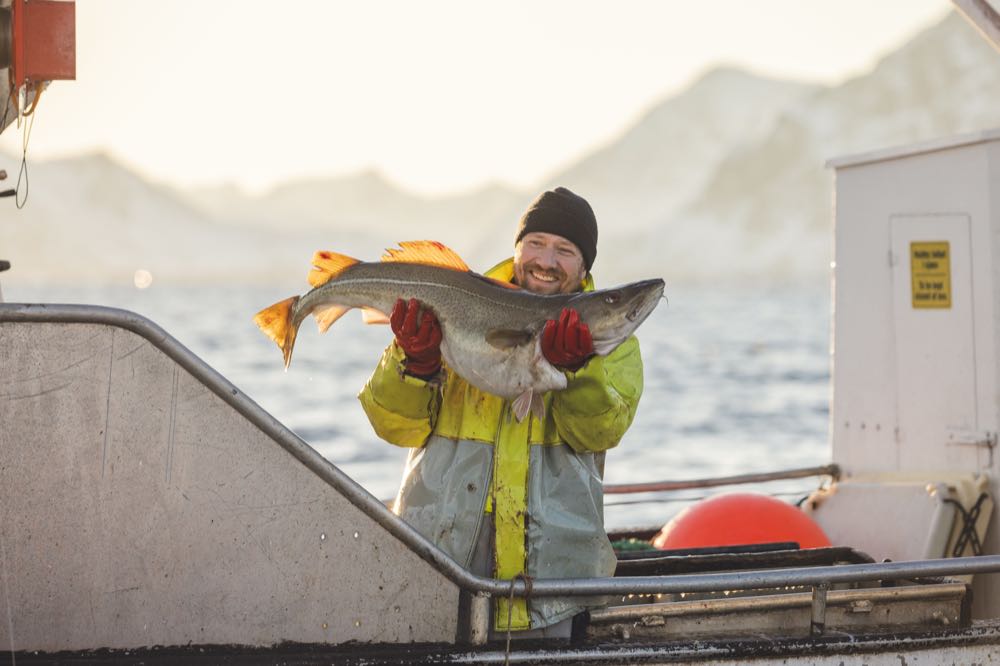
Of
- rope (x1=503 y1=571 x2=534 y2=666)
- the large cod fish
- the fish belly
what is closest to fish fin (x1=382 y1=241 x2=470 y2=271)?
the large cod fish

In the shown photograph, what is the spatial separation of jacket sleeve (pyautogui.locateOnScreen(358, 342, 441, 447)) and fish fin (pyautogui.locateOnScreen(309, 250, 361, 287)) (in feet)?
1.18

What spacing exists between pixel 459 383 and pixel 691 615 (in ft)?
3.91

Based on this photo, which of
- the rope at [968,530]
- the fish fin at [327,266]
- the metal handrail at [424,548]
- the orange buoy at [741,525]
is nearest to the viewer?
the metal handrail at [424,548]

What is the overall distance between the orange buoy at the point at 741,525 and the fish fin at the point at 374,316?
108 inches

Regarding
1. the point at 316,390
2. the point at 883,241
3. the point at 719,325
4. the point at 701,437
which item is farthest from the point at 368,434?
the point at 719,325

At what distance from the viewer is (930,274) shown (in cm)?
683

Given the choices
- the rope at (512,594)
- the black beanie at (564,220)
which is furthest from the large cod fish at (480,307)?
the rope at (512,594)

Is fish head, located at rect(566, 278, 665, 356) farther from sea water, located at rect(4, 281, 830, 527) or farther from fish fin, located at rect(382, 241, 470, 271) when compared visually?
sea water, located at rect(4, 281, 830, 527)

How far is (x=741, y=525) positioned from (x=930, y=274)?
65.5 inches

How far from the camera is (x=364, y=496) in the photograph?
13.1 ft

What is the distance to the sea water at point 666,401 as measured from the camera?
23969 millimetres

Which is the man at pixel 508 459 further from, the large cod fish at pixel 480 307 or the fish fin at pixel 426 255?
the fish fin at pixel 426 255

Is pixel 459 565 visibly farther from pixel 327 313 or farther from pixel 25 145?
pixel 25 145

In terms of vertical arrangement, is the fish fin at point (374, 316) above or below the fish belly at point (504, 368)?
above
